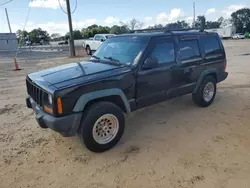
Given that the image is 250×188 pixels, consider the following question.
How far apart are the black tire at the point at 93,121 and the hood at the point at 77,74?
1.48 ft

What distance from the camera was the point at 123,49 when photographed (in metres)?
4.11

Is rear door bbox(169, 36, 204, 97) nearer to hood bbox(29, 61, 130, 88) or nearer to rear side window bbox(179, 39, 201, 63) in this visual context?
rear side window bbox(179, 39, 201, 63)

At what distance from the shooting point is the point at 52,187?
8.87 feet

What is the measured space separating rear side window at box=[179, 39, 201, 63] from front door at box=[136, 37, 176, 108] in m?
0.25

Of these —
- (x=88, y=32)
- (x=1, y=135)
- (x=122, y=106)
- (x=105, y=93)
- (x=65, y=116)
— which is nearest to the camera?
(x=65, y=116)

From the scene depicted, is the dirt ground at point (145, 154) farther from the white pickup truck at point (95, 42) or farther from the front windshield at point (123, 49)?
the white pickup truck at point (95, 42)

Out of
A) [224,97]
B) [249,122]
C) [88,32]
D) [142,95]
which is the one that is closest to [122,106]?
[142,95]

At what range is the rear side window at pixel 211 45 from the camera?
5.00m

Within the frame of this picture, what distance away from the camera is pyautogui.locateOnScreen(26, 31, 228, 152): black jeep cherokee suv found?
3.05 metres

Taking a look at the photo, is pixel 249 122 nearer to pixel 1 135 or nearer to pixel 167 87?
pixel 167 87

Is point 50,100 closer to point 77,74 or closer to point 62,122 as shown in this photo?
point 62,122

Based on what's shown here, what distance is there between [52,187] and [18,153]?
1.13m

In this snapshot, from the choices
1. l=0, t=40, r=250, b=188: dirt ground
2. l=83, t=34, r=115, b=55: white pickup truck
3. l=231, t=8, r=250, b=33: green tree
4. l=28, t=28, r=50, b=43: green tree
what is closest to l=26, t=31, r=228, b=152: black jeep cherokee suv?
l=0, t=40, r=250, b=188: dirt ground

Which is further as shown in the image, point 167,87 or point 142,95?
point 167,87
